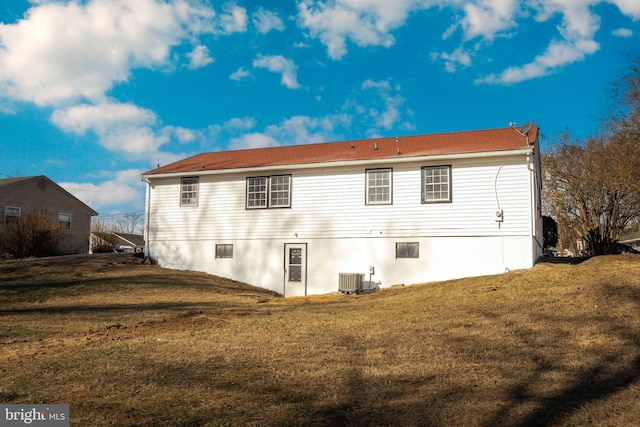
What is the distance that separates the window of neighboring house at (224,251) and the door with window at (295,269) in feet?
8.02

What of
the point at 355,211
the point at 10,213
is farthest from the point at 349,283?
the point at 10,213

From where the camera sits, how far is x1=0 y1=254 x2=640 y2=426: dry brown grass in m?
5.06

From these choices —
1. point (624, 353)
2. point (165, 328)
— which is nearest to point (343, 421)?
point (624, 353)

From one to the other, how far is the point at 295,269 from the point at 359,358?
12.0 meters

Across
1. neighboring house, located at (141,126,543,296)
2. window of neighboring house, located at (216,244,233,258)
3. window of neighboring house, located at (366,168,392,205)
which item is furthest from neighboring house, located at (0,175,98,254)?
window of neighboring house, located at (366,168,392,205)

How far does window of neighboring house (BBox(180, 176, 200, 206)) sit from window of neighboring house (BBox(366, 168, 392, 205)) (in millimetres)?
7400

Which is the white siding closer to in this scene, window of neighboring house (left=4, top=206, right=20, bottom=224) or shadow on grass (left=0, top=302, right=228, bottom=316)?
shadow on grass (left=0, top=302, right=228, bottom=316)

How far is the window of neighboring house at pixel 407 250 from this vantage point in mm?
17422

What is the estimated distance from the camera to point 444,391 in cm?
559

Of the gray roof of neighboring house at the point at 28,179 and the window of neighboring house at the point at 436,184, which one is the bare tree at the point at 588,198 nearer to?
the window of neighboring house at the point at 436,184

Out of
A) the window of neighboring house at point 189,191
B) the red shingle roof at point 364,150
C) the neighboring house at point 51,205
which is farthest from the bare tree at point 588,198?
the neighboring house at point 51,205

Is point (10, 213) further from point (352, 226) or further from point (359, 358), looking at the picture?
point (359, 358)

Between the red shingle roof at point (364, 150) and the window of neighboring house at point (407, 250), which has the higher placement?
the red shingle roof at point (364, 150)

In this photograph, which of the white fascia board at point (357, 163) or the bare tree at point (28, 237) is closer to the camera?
the white fascia board at point (357, 163)
